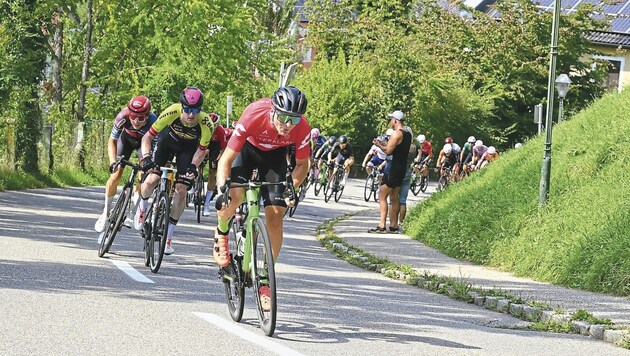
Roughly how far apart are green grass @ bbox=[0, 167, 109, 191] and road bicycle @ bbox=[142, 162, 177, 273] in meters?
15.2

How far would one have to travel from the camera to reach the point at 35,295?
11.0 m

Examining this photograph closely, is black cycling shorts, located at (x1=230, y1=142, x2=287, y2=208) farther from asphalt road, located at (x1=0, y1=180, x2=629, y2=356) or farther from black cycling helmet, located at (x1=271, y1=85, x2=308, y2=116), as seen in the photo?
asphalt road, located at (x1=0, y1=180, x2=629, y2=356)

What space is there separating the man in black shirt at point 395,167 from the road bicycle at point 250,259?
37.3ft

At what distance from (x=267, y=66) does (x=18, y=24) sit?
2377 cm

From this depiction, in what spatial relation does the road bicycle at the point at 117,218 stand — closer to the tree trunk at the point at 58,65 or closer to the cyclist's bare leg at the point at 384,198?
the cyclist's bare leg at the point at 384,198

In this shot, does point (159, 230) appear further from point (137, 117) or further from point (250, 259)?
point (250, 259)

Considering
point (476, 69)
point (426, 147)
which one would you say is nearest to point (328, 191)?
point (426, 147)

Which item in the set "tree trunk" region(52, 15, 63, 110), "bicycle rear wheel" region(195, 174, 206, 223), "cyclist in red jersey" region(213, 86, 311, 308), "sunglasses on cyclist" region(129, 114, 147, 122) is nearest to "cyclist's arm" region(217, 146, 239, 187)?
"cyclist in red jersey" region(213, 86, 311, 308)

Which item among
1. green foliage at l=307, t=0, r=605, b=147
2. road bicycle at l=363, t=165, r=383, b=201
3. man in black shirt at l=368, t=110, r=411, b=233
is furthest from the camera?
green foliage at l=307, t=0, r=605, b=147

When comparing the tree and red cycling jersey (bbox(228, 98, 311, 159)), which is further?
the tree

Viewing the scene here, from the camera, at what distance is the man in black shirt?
72.3 feet

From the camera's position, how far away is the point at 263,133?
10453 mm

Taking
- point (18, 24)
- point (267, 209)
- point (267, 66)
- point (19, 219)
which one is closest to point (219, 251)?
point (267, 209)

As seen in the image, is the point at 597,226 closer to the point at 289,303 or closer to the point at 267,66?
the point at 289,303
